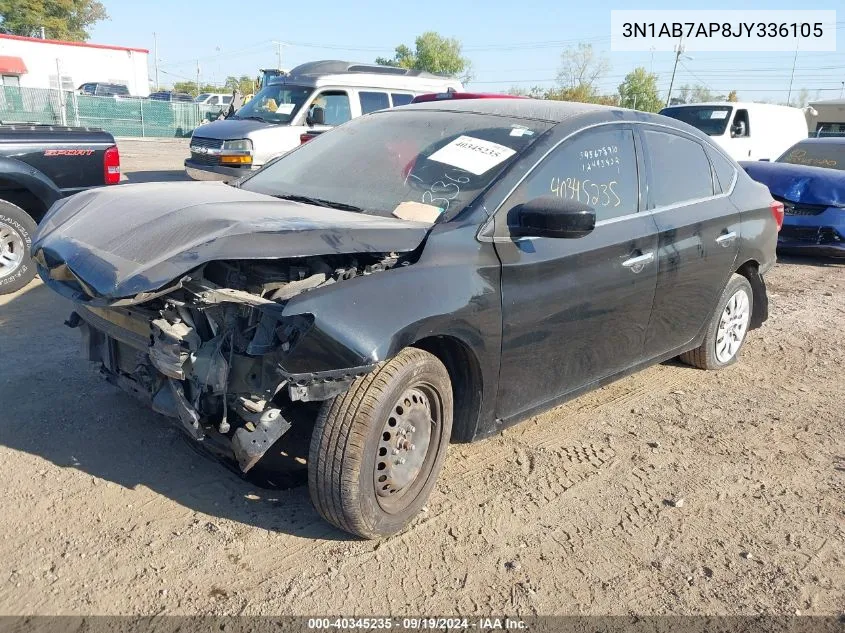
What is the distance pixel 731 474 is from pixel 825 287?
539 cm

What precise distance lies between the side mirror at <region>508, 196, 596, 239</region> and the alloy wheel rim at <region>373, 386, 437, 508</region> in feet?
2.80

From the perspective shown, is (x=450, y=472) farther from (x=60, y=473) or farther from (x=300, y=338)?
(x=60, y=473)

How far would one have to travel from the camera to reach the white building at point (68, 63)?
39188mm

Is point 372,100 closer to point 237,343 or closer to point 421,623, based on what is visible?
point 237,343

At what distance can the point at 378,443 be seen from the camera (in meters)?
2.86

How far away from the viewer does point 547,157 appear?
11.5ft

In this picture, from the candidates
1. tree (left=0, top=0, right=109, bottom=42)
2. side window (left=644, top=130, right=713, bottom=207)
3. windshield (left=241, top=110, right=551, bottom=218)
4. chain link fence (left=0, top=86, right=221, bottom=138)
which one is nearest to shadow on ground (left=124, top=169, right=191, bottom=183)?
chain link fence (left=0, top=86, right=221, bottom=138)

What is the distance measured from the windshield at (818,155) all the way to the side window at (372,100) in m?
6.23

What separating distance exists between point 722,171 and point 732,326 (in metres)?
1.12

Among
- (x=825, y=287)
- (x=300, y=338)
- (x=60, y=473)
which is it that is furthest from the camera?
(x=825, y=287)

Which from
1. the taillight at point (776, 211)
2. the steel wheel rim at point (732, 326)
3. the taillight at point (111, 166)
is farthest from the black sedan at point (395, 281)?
the taillight at point (111, 166)

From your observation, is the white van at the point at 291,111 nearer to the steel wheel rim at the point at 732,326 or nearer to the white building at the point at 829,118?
the steel wheel rim at the point at 732,326

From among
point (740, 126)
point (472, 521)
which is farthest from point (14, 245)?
point (740, 126)

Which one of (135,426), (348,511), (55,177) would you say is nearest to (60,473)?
(135,426)
